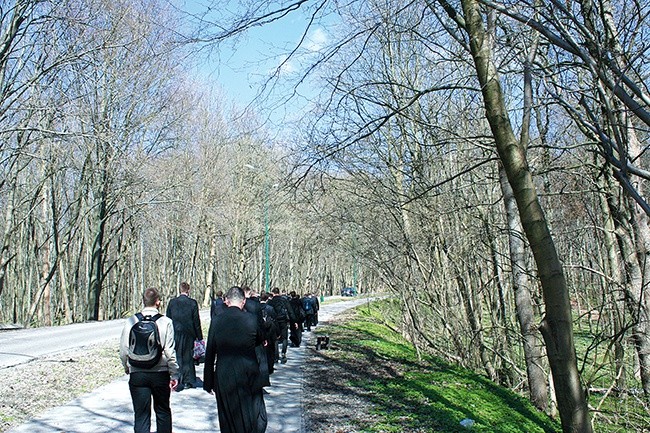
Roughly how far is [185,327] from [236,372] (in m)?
5.14

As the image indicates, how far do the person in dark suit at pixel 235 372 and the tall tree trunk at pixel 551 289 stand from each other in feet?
9.58

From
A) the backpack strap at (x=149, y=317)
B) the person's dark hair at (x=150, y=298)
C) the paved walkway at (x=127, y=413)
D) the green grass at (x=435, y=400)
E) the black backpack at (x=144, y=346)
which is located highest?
the person's dark hair at (x=150, y=298)

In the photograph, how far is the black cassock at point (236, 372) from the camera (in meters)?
6.23

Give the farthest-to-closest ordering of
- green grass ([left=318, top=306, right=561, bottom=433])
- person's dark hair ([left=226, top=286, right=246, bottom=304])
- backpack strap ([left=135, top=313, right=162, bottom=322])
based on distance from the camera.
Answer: green grass ([left=318, top=306, right=561, bottom=433]), backpack strap ([left=135, top=313, right=162, bottom=322]), person's dark hair ([left=226, top=286, right=246, bottom=304])

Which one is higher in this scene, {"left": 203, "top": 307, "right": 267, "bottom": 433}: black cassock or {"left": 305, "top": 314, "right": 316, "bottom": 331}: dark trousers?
{"left": 203, "top": 307, "right": 267, "bottom": 433}: black cassock

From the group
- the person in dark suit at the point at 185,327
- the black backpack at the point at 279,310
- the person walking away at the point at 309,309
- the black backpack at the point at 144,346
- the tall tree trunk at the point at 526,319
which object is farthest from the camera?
the person walking away at the point at 309,309

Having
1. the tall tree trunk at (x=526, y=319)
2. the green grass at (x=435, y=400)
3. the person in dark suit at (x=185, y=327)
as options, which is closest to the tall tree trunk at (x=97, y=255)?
the green grass at (x=435, y=400)

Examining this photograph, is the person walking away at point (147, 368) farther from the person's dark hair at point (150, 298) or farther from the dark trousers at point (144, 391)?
the person's dark hair at point (150, 298)

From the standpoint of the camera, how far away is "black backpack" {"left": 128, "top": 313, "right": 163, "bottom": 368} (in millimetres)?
6434

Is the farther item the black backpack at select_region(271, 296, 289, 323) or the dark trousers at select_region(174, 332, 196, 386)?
the black backpack at select_region(271, 296, 289, 323)

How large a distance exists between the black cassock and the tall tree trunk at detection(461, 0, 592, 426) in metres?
2.92

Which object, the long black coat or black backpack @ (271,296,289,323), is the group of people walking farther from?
black backpack @ (271,296,289,323)

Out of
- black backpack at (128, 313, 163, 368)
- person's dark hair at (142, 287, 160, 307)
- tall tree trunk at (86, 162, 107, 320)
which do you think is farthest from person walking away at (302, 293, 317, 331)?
black backpack at (128, 313, 163, 368)

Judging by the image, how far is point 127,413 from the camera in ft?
29.9
